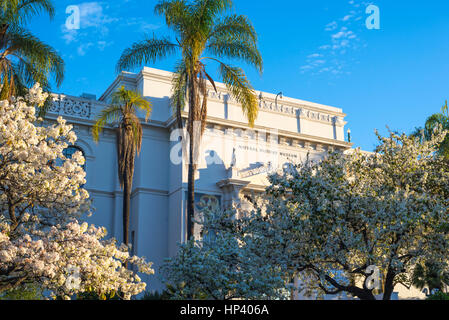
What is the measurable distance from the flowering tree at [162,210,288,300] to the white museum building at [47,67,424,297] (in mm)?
12411

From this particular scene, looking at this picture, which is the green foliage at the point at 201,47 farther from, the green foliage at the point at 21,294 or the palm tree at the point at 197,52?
the green foliage at the point at 21,294

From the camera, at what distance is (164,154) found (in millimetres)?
28312

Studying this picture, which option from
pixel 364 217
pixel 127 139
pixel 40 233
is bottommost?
pixel 40 233

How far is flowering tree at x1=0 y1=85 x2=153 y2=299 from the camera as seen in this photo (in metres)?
11.2

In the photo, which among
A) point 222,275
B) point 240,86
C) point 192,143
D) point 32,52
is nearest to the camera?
point 222,275

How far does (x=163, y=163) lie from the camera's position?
1111 inches

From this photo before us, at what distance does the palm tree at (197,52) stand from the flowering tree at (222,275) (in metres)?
5.56

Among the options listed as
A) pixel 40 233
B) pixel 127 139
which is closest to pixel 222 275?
pixel 40 233

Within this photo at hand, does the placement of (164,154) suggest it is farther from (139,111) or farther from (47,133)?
(47,133)

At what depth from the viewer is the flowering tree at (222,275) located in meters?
12.4

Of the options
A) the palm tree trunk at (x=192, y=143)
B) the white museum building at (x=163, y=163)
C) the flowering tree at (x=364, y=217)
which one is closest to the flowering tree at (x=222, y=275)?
the flowering tree at (x=364, y=217)

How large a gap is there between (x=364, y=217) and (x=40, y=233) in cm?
803

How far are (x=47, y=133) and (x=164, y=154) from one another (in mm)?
15983

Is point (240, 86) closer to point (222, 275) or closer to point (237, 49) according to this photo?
point (237, 49)
